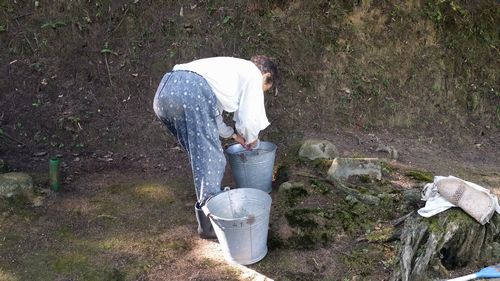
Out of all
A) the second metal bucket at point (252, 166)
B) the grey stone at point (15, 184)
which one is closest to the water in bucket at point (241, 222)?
the second metal bucket at point (252, 166)

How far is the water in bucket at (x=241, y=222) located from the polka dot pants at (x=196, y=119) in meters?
0.16

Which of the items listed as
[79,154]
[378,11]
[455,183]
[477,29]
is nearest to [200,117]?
[455,183]

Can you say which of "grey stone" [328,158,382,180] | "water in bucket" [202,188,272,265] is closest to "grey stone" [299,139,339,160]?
"grey stone" [328,158,382,180]

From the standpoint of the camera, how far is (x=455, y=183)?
10.0 feet

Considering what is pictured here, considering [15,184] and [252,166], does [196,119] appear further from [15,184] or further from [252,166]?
[15,184]

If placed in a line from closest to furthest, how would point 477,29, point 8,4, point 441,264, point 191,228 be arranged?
1. point 441,264
2. point 191,228
3. point 8,4
4. point 477,29

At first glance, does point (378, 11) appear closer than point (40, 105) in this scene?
No

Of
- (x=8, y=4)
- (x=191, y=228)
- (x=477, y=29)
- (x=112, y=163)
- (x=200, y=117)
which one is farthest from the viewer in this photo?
(x=477, y=29)

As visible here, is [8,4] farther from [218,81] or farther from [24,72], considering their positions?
[218,81]

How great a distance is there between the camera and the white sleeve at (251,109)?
339cm

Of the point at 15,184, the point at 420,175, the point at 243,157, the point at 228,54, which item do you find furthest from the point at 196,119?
the point at 228,54

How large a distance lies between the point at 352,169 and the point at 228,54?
2.45 meters

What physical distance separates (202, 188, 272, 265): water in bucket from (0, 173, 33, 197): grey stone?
78.6 inches

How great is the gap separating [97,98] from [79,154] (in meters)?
0.81
